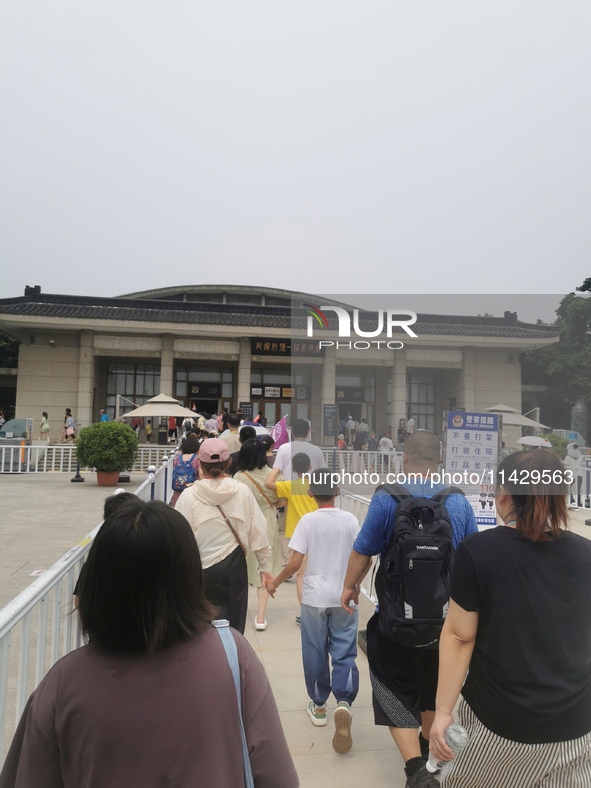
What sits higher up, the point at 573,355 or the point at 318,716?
the point at 573,355

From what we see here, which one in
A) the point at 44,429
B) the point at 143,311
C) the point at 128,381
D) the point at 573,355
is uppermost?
the point at 143,311

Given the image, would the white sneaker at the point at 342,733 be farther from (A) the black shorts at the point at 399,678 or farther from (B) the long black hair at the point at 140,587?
(B) the long black hair at the point at 140,587

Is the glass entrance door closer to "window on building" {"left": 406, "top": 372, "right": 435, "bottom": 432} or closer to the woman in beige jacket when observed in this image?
"window on building" {"left": 406, "top": 372, "right": 435, "bottom": 432}

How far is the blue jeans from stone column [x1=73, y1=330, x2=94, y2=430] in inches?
839

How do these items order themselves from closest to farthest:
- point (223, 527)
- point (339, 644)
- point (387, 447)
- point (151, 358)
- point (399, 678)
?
point (399, 678)
point (339, 644)
point (223, 527)
point (387, 447)
point (151, 358)

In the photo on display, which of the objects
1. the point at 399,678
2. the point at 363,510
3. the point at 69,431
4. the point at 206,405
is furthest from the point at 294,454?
the point at 206,405

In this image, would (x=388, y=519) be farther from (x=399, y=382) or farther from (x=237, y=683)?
(x=399, y=382)

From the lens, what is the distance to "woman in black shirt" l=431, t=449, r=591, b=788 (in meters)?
1.77

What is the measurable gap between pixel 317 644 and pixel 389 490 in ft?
4.05

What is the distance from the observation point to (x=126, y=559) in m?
1.28

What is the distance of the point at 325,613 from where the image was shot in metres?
3.35

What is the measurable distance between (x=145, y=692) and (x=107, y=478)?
12.9 metres

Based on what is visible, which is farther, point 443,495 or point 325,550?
point 325,550

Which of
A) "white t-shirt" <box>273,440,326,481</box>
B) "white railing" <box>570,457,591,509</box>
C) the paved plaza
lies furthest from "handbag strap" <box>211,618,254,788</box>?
"white railing" <box>570,457,591,509</box>
